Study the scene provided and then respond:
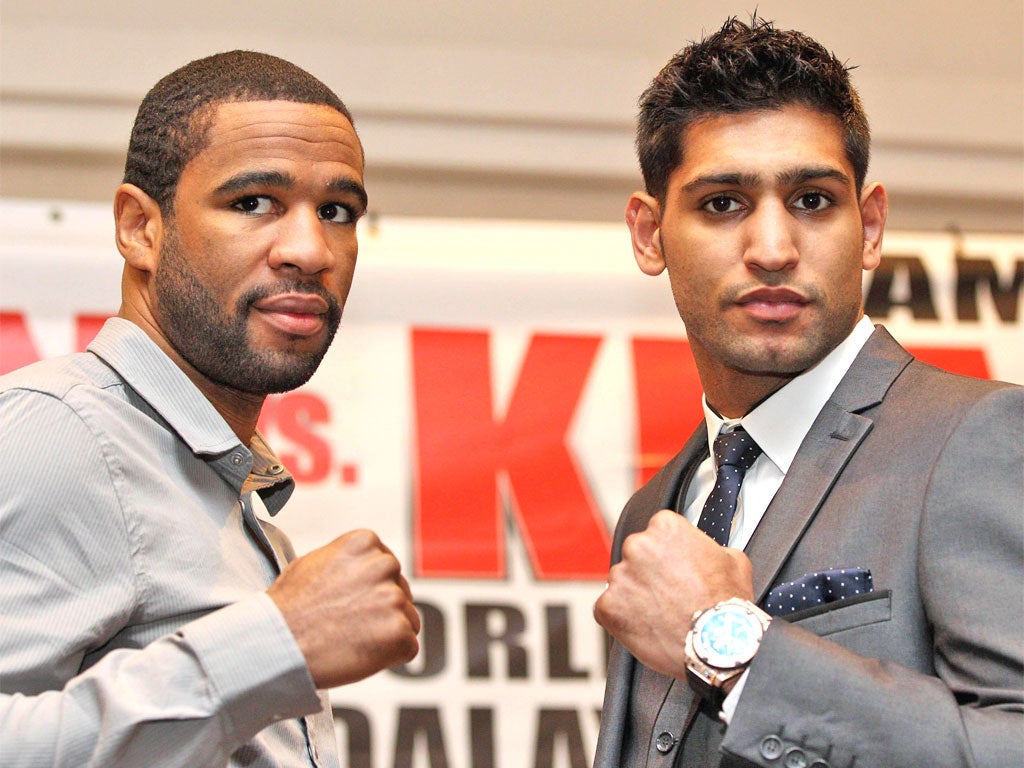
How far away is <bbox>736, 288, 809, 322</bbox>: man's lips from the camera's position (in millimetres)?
1672

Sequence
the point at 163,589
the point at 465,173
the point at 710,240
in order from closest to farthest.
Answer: the point at 163,589 < the point at 710,240 < the point at 465,173

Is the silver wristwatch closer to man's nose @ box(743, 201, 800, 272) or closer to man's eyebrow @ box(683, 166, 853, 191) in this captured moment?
man's nose @ box(743, 201, 800, 272)

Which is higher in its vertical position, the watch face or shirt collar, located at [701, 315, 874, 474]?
shirt collar, located at [701, 315, 874, 474]

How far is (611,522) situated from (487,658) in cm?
43

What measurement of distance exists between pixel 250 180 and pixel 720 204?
631mm

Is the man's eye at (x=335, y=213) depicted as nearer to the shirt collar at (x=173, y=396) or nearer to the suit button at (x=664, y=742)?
the shirt collar at (x=173, y=396)

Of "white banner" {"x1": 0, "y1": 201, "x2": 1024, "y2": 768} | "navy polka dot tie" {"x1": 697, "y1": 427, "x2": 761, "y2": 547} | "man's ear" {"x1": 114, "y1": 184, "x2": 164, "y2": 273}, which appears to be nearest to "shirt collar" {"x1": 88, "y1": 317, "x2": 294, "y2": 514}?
"man's ear" {"x1": 114, "y1": 184, "x2": 164, "y2": 273}

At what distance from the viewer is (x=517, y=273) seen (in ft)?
10.4

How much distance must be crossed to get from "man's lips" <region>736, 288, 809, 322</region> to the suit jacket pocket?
398mm

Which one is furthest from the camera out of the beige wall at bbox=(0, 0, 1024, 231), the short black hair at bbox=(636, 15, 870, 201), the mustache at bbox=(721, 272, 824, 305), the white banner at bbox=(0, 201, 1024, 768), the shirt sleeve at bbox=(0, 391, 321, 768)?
the beige wall at bbox=(0, 0, 1024, 231)

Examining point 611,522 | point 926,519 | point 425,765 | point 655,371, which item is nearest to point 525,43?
point 655,371

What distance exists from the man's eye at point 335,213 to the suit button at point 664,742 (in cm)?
80

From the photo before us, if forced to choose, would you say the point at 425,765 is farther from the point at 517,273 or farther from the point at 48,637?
the point at 48,637

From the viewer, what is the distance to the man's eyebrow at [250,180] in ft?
5.47
